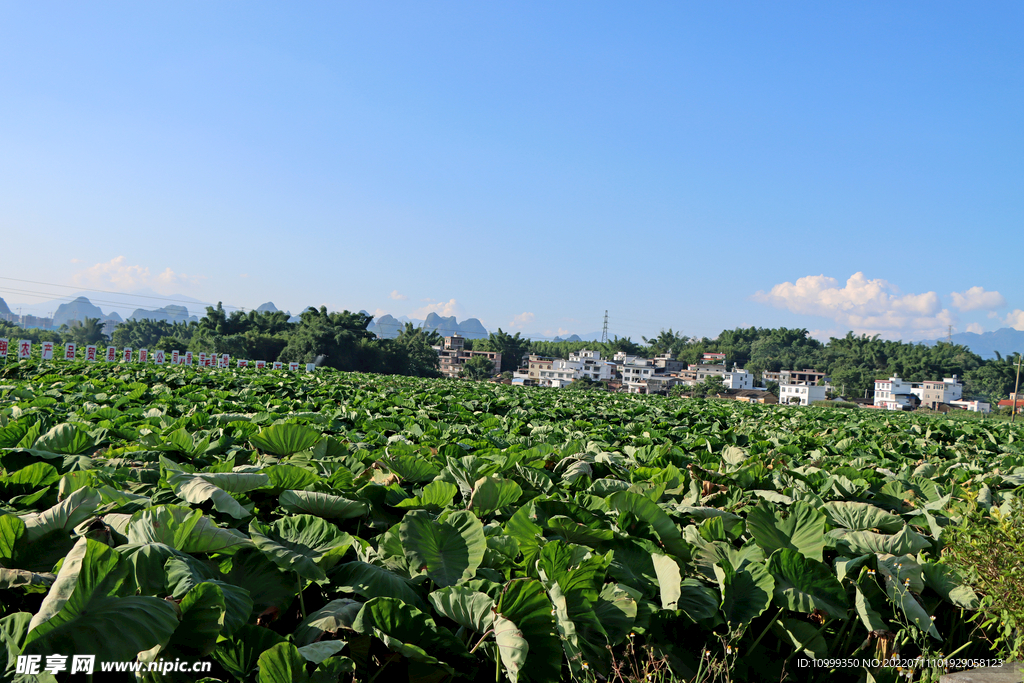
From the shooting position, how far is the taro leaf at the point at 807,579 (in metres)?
1.58

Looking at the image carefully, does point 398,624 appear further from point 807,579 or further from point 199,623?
point 807,579

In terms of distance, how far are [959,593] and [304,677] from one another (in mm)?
1928

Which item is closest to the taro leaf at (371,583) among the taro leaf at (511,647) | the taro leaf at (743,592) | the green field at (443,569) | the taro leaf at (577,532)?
the green field at (443,569)

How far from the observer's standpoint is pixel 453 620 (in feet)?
4.48

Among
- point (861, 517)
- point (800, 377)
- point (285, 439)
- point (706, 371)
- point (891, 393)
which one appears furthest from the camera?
point (706, 371)

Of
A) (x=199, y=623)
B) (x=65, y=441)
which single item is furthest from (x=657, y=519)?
(x=65, y=441)

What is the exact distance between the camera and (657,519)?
1777 mm

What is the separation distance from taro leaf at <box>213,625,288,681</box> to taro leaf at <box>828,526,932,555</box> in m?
1.68

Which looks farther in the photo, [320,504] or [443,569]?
[320,504]

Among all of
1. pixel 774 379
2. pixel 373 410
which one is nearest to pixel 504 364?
pixel 774 379

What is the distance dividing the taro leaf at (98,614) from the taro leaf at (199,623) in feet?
0.11

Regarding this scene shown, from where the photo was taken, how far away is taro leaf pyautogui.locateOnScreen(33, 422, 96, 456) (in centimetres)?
227

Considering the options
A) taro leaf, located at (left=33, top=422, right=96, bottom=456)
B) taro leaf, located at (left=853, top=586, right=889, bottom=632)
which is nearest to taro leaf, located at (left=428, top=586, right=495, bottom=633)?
taro leaf, located at (left=853, top=586, right=889, bottom=632)

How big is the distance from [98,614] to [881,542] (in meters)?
2.10
